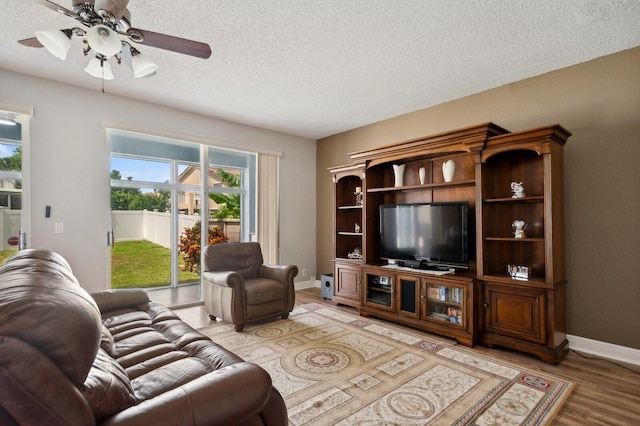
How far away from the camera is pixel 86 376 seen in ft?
3.36

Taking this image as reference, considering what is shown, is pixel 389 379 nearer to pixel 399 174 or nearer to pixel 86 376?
pixel 86 376

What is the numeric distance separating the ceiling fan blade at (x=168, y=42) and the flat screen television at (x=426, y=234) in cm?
277

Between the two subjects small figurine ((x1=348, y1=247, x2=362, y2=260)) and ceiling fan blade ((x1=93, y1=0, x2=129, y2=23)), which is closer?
ceiling fan blade ((x1=93, y1=0, x2=129, y2=23))

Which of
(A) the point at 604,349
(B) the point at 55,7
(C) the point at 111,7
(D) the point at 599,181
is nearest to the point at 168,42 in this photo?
(C) the point at 111,7

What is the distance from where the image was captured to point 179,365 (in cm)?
165

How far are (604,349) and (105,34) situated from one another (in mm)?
4562

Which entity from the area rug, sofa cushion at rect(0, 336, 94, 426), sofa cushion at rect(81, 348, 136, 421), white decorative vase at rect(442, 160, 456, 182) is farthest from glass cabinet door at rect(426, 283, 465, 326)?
sofa cushion at rect(0, 336, 94, 426)

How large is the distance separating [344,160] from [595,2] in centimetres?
372

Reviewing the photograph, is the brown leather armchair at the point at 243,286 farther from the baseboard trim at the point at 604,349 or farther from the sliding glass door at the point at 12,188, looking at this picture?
the baseboard trim at the point at 604,349

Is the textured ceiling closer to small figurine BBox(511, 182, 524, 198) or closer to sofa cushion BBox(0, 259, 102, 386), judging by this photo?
small figurine BBox(511, 182, 524, 198)

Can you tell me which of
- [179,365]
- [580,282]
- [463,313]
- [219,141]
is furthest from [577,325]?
[219,141]

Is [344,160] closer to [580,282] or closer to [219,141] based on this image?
[219,141]

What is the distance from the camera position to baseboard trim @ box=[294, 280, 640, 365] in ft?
9.20

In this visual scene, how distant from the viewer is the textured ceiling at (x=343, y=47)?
92.5 inches
